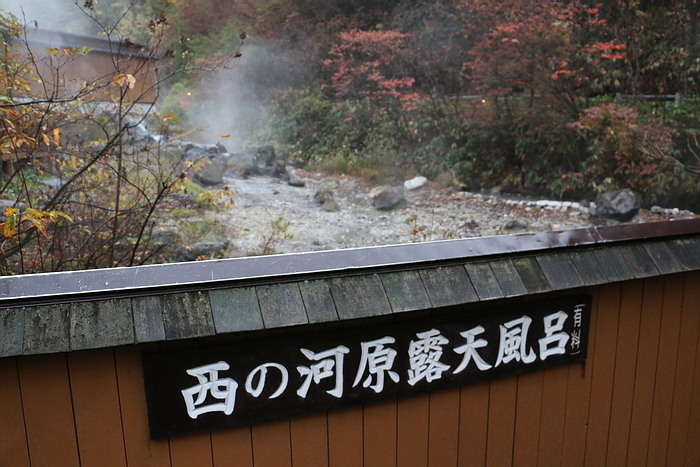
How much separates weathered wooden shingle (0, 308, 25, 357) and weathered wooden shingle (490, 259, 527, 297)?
1557 millimetres

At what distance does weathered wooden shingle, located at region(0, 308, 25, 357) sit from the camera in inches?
57.7

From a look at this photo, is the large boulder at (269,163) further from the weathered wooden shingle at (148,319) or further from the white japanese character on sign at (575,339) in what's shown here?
the weathered wooden shingle at (148,319)

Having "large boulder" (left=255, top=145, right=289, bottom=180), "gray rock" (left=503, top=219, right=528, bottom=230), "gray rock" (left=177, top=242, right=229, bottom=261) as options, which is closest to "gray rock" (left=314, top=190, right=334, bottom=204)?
"large boulder" (left=255, top=145, right=289, bottom=180)

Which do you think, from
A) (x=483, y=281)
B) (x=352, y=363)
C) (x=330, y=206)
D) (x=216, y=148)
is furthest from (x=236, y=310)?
(x=216, y=148)

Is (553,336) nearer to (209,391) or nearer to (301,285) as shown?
(301,285)

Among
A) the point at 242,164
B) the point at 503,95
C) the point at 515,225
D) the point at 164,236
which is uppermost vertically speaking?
the point at 503,95

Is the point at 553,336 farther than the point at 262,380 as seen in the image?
Yes

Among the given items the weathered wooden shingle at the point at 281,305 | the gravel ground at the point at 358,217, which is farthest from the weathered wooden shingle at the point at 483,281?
the gravel ground at the point at 358,217

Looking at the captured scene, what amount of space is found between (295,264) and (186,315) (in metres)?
0.39

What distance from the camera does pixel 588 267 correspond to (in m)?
2.30

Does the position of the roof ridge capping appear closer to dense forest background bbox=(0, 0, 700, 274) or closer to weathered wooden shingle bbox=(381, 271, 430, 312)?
weathered wooden shingle bbox=(381, 271, 430, 312)

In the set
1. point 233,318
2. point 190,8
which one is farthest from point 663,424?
point 190,8

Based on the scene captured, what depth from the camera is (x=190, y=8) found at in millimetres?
5246

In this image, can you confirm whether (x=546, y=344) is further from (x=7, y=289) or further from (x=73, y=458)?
(x=7, y=289)
